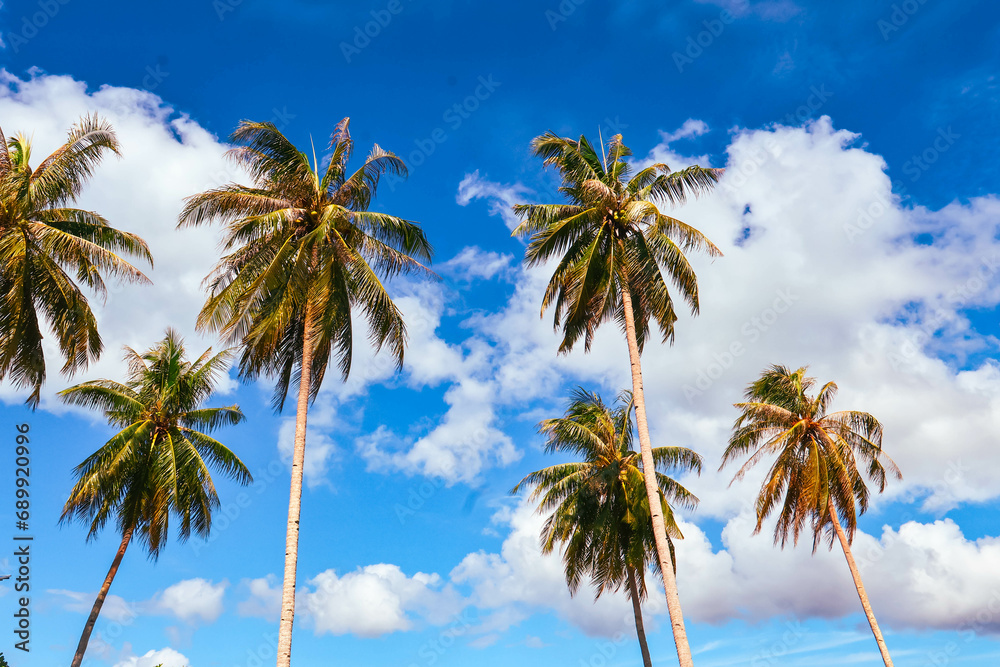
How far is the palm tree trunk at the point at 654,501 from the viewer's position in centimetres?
1700

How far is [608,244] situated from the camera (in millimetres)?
21891

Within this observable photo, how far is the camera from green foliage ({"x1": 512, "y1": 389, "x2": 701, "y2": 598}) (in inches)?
1113

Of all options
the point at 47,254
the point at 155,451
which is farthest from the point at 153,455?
the point at 47,254

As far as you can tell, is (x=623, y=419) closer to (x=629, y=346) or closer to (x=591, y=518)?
(x=591, y=518)

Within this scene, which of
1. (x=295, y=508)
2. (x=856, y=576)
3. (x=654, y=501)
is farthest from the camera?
(x=856, y=576)

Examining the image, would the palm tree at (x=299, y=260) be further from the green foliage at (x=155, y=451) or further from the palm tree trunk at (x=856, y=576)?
the palm tree trunk at (x=856, y=576)

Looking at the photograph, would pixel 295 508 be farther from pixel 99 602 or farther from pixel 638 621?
pixel 638 621

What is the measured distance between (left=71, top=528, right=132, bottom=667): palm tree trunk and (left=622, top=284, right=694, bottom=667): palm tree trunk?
19.0m

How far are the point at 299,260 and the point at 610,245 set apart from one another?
32.0ft

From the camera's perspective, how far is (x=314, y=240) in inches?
706

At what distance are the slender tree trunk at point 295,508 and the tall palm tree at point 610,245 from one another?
8104mm

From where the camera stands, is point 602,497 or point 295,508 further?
point 602,497

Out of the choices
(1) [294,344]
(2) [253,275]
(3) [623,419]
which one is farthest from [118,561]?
(3) [623,419]

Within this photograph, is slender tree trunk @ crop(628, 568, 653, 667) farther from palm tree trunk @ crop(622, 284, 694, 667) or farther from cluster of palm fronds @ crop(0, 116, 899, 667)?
palm tree trunk @ crop(622, 284, 694, 667)
